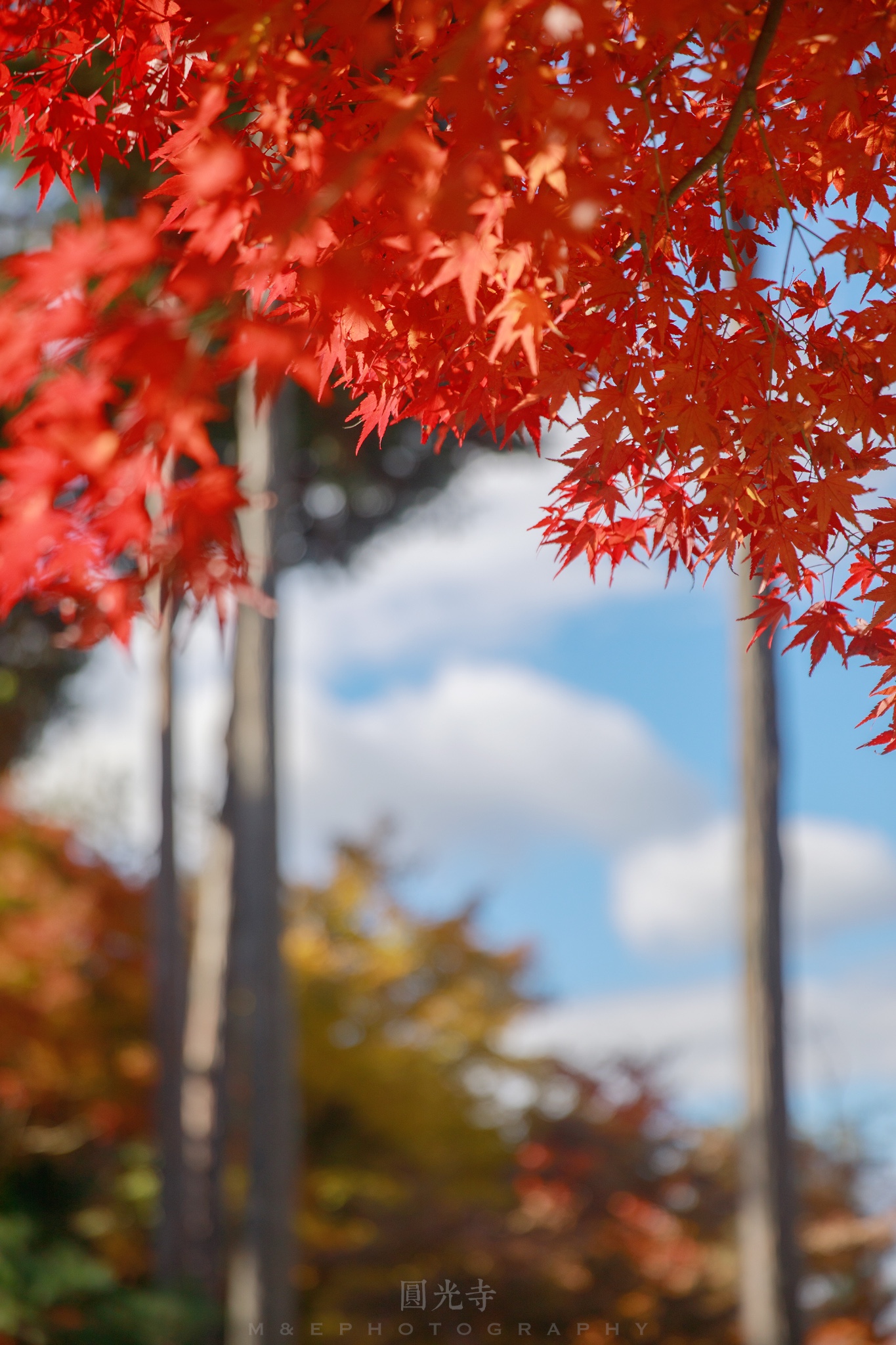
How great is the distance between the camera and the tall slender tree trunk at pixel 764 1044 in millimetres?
5426

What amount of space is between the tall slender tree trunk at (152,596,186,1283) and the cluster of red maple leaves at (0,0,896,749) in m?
5.84

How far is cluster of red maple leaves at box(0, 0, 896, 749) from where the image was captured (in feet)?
3.56

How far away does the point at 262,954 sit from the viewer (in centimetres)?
618

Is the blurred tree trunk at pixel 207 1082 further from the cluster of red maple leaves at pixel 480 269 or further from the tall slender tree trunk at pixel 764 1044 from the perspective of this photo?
the cluster of red maple leaves at pixel 480 269

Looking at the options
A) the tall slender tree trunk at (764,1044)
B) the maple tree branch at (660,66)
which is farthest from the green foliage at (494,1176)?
the maple tree branch at (660,66)

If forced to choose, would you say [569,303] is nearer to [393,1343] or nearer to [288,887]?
[393,1343]

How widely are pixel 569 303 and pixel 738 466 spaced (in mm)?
339

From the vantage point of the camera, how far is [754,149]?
1.67 m

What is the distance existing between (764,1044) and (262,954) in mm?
2576

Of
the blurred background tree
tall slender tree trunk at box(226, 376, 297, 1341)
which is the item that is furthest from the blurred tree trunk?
the blurred background tree

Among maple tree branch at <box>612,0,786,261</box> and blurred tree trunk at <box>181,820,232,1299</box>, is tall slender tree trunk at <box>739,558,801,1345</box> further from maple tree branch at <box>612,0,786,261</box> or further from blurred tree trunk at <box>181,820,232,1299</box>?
maple tree branch at <box>612,0,786,261</box>

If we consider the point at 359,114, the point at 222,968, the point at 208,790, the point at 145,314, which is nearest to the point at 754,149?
the point at 359,114

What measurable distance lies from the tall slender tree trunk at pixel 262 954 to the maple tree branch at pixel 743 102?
4426mm

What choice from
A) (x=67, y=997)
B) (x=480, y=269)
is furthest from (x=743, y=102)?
(x=67, y=997)
